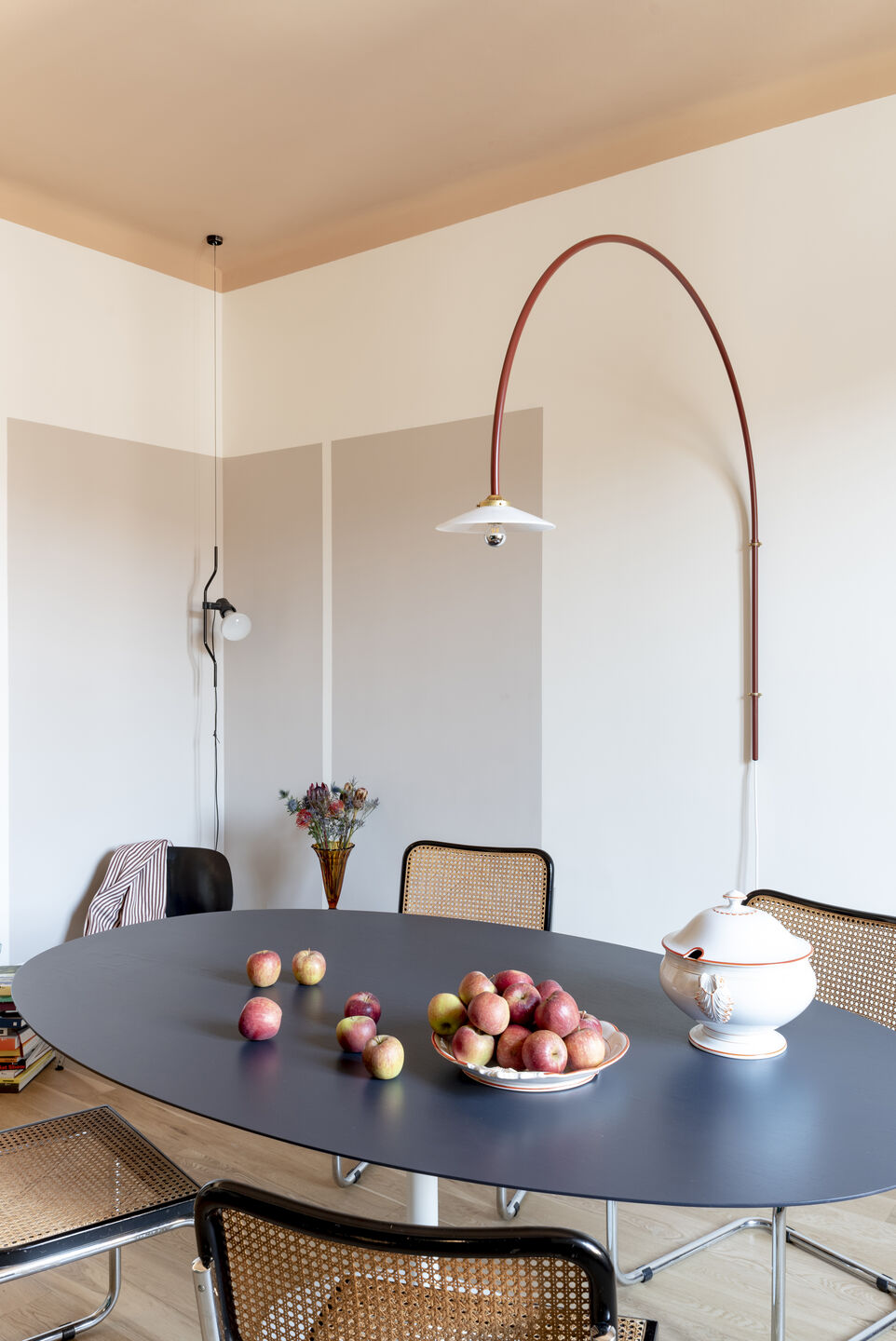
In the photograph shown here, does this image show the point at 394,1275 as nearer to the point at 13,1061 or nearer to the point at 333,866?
the point at 13,1061

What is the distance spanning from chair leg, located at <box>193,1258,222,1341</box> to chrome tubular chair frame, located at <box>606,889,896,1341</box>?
1.07 m

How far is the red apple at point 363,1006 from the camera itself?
5.53 ft

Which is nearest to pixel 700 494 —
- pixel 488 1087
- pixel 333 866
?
pixel 333 866

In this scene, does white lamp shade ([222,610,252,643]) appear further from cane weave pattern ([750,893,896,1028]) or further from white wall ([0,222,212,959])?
cane weave pattern ([750,893,896,1028])

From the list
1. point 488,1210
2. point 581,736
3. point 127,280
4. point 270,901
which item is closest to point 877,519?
point 581,736

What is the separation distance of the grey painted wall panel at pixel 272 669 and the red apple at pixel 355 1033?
2.68 metres

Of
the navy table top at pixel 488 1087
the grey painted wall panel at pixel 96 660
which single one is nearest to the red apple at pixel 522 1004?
the navy table top at pixel 488 1087

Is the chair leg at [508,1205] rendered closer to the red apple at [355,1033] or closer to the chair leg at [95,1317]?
the chair leg at [95,1317]

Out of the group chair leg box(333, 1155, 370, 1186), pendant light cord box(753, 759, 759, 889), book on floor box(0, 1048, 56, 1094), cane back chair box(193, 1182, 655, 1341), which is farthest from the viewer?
book on floor box(0, 1048, 56, 1094)

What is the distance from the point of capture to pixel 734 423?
322cm

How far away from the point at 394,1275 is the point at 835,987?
1.45 m

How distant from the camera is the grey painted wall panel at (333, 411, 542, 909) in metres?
3.70

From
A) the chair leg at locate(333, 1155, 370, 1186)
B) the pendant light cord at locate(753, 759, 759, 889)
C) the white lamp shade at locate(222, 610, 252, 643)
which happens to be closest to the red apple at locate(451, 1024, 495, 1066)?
the chair leg at locate(333, 1155, 370, 1186)

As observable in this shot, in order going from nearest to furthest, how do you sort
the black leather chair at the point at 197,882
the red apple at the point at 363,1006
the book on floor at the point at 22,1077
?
the red apple at the point at 363,1006 < the book on floor at the point at 22,1077 < the black leather chair at the point at 197,882
